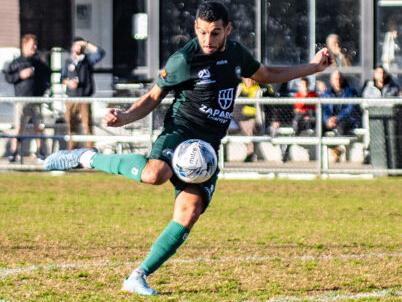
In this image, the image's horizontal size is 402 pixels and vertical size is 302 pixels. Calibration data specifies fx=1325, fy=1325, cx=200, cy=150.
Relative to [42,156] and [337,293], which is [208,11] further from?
[42,156]

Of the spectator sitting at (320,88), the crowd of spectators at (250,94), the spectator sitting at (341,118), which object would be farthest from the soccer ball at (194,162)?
the spectator sitting at (320,88)

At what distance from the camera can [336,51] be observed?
73.3 ft

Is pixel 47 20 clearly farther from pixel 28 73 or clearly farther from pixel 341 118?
pixel 341 118

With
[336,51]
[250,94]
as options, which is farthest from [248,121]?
[336,51]

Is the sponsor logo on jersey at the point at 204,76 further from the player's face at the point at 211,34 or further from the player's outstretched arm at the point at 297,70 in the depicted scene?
the player's outstretched arm at the point at 297,70

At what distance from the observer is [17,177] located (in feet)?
62.5

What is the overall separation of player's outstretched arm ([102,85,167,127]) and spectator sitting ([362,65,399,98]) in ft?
41.9

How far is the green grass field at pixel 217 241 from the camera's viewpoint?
27.5 ft

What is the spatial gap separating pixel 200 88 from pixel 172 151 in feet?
1.54

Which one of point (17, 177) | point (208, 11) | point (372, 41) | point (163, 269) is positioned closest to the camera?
point (208, 11)

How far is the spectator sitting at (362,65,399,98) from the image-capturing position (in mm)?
20734

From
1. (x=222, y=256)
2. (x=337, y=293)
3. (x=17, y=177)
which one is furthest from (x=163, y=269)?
(x=17, y=177)

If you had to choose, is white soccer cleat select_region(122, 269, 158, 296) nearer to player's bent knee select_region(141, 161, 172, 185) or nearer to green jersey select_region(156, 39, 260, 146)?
player's bent knee select_region(141, 161, 172, 185)

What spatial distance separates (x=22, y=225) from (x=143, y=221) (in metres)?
1.27
